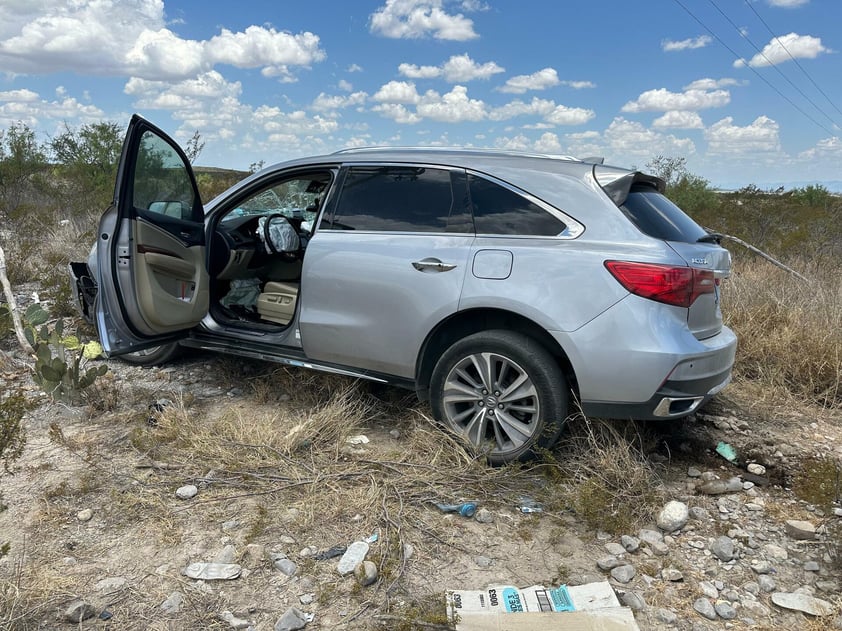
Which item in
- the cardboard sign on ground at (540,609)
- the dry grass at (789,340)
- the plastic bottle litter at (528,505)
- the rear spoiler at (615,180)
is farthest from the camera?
the dry grass at (789,340)

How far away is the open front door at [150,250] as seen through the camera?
3.87m

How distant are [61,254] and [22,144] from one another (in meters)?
7.83

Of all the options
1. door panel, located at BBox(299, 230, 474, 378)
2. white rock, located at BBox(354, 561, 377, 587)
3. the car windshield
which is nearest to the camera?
white rock, located at BBox(354, 561, 377, 587)

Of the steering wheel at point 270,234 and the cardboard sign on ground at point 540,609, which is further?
the steering wheel at point 270,234

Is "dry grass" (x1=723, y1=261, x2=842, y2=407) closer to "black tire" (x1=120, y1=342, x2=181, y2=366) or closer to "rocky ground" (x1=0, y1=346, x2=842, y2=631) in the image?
"rocky ground" (x1=0, y1=346, x2=842, y2=631)

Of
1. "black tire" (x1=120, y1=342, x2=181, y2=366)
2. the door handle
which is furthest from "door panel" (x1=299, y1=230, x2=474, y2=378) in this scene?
"black tire" (x1=120, y1=342, x2=181, y2=366)

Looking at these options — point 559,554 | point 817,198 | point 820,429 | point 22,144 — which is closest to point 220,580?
point 559,554

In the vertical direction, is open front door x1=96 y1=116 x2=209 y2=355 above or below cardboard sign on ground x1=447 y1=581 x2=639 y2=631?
above

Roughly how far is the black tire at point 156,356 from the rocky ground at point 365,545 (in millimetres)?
1386

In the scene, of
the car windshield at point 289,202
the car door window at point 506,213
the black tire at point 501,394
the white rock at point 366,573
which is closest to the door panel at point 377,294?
the car door window at point 506,213

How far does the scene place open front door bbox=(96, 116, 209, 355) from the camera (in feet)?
12.7

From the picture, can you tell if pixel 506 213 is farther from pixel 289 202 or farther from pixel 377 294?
pixel 289 202

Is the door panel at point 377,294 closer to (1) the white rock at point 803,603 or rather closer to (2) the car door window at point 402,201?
(2) the car door window at point 402,201

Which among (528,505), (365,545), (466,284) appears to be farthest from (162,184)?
(528,505)
